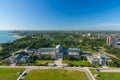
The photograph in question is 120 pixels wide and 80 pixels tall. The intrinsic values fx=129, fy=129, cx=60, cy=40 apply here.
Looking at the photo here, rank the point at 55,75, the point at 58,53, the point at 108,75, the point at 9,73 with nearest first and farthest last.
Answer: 1. the point at 55,75
2. the point at 108,75
3. the point at 9,73
4. the point at 58,53

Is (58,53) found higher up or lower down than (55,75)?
higher up

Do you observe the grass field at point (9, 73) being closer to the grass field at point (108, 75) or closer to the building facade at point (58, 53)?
the building facade at point (58, 53)

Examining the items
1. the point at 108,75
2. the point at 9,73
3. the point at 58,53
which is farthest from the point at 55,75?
the point at 58,53

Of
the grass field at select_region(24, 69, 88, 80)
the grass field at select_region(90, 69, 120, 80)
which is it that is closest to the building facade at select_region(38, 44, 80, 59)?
the grass field at select_region(24, 69, 88, 80)

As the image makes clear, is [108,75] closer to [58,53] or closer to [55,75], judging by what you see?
[55,75]

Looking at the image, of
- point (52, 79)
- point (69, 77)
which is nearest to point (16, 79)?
point (52, 79)

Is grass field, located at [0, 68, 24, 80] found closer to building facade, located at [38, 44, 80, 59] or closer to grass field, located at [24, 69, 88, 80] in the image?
grass field, located at [24, 69, 88, 80]

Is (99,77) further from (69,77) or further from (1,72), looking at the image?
(1,72)
